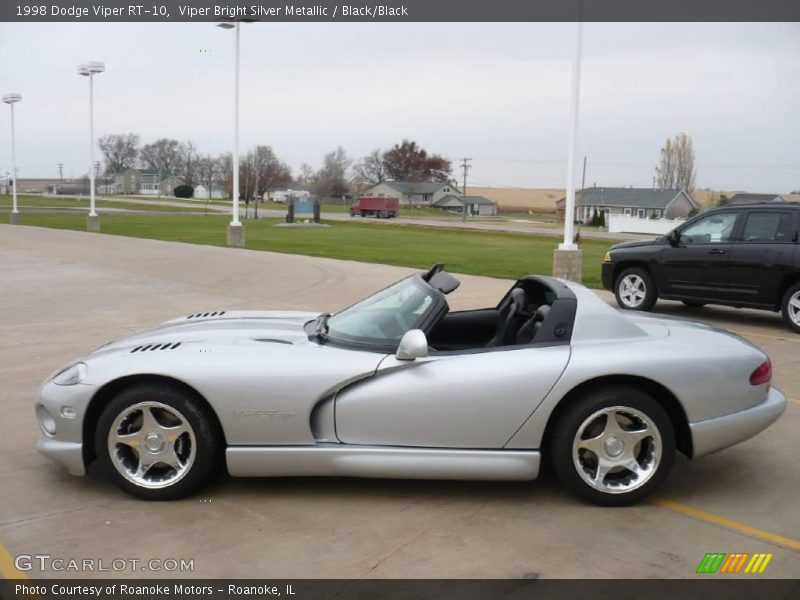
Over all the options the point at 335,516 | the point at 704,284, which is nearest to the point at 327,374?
the point at 335,516

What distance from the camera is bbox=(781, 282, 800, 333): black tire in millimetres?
9945

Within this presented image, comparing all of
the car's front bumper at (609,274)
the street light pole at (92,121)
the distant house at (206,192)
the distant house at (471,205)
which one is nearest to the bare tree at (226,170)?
the distant house at (206,192)

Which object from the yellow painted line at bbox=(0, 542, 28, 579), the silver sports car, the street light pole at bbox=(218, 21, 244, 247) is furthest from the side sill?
the street light pole at bbox=(218, 21, 244, 247)

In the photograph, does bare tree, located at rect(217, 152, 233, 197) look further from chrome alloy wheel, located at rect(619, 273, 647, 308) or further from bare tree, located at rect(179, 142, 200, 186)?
chrome alloy wheel, located at rect(619, 273, 647, 308)

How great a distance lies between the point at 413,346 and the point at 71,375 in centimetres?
194

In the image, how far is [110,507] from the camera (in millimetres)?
4062

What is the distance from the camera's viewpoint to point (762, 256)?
10.2 meters

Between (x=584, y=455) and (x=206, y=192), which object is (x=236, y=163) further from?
(x=206, y=192)

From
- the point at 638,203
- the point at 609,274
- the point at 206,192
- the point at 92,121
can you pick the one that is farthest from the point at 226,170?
the point at 609,274

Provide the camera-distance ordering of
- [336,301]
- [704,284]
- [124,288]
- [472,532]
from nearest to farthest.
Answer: [472,532] < [704,284] < [336,301] < [124,288]

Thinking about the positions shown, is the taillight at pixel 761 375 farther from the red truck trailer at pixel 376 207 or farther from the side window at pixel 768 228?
the red truck trailer at pixel 376 207

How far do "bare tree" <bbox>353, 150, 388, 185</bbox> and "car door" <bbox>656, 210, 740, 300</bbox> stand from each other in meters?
129

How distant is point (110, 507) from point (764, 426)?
3.70 m
